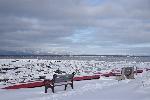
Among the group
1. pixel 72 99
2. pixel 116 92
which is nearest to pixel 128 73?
pixel 116 92

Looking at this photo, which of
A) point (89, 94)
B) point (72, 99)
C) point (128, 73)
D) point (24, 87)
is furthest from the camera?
point (128, 73)

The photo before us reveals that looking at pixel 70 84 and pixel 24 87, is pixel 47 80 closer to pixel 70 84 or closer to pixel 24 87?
pixel 70 84

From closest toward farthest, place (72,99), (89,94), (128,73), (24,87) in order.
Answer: (72,99)
(89,94)
(24,87)
(128,73)

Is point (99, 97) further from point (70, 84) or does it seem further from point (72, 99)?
point (70, 84)

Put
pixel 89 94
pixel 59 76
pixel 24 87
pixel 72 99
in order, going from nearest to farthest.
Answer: pixel 72 99
pixel 89 94
pixel 59 76
pixel 24 87

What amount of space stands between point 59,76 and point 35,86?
3.11 meters

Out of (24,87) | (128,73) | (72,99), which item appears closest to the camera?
(72,99)

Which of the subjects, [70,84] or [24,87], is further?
[24,87]

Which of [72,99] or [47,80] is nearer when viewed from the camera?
[72,99]

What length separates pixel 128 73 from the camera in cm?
2142

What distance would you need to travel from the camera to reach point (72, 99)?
38.5 feet

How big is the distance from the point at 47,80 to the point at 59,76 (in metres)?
0.77

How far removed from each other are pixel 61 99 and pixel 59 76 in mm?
3199

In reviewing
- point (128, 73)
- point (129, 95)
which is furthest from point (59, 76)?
point (128, 73)
